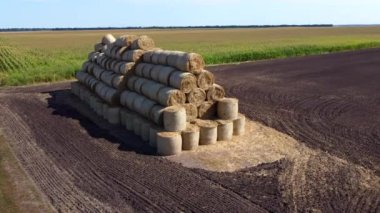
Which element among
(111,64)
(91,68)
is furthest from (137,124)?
(91,68)

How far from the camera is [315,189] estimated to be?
10016 millimetres

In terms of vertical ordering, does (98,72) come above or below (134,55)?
below

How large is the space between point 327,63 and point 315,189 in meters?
25.4

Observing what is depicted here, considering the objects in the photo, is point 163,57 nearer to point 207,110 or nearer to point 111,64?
point 207,110

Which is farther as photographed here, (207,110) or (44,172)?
(207,110)

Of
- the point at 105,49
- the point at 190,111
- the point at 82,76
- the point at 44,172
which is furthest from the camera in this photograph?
Answer: the point at 82,76

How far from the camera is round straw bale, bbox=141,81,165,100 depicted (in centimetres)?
1455

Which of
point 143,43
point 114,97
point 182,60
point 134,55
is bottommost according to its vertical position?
point 114,97

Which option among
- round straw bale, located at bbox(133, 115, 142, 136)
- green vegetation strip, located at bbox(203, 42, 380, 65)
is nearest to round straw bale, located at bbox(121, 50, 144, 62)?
round straw bale, located at bbox(133, 115, 142, 136)

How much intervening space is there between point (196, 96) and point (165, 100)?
3.41 feet

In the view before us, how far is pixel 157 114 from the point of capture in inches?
537

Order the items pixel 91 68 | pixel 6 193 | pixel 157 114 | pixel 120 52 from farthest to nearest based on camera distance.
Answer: pixel 91 68 → pixel 120 52 → pixel 157 114 → pixel 6 193

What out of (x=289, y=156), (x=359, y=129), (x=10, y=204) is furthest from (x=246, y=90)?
(x=10, y=204)

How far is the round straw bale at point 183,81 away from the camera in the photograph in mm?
13875
